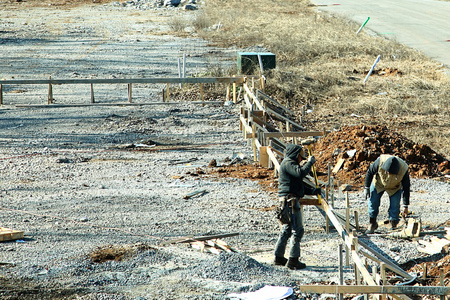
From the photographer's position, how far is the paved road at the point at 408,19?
84.8ft

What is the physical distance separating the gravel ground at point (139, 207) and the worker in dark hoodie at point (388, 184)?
0.33 m

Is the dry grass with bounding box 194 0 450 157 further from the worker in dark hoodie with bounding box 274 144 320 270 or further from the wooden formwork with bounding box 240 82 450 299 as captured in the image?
the worker in dark hoodie with bounding box 274 144 320 270

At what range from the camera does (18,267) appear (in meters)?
7.30

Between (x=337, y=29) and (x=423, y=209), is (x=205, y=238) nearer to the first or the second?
(x=423, y=209)

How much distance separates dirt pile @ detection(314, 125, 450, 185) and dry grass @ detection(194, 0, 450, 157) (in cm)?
156

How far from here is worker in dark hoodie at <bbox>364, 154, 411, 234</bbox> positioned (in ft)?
27.8

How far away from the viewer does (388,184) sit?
28.4 ft

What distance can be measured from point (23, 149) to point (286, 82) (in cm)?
889

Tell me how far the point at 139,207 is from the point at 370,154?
4.88m

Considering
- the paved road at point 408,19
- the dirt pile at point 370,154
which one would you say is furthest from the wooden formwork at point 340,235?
the paved road at point 408,19

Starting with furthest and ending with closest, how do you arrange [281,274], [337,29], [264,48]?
[337,29], [264,48], [281,274]

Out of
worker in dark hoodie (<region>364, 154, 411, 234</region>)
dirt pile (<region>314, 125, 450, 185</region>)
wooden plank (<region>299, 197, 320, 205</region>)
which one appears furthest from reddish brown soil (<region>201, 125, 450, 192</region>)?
wooden plank (<region>299, 197, 320, 205</region>)

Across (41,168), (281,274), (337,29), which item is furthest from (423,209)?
(337,29)

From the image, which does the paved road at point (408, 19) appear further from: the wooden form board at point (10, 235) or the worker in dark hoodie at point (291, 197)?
the wooden form board at point (10, 235)
